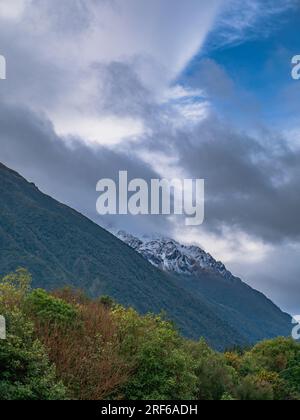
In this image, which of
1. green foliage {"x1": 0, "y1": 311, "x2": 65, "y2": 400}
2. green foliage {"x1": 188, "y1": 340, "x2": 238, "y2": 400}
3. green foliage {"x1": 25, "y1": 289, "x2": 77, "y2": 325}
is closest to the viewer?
green foliage {"x1": 0, "y1": 311, "x2": 65, "y2": 400}

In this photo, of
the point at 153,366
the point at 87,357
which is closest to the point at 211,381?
the point at 153,366

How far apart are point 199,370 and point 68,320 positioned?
674 inches

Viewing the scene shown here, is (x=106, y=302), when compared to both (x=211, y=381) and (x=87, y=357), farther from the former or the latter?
(x=87, y=357)

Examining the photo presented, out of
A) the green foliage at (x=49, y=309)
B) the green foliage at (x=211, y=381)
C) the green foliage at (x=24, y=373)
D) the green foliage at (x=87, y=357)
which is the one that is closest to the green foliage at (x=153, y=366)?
the green foliage at (x=87, y=357)

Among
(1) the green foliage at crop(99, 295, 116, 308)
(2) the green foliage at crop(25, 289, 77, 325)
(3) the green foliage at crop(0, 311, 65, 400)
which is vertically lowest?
(3) the green foliage at crop(0, 311, 65, 400)

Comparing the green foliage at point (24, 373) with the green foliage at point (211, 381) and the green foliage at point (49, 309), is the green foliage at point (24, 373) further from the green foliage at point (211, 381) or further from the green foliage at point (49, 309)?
the green foliage at point (211, 381)

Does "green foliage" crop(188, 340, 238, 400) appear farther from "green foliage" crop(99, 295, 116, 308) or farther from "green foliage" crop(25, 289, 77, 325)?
"green foliage" crop(99, 295, 116, 308)

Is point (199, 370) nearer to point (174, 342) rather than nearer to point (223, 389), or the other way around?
point (223, 389)

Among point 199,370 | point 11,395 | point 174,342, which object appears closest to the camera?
point 11,395

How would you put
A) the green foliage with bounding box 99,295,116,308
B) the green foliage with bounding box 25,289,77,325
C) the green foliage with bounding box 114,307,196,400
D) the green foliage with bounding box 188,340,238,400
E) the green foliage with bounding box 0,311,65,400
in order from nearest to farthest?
the green foliage with bounding box 0,311,65,400 < the green foliage with bounding box 114,307,196,400 < the green foliage with bounding box 25,289,77,325 < the green foliage with bounding box 188,340,238,400 < the green foliage with bounding box 99,295,116,308

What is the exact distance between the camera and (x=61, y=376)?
43.4 m

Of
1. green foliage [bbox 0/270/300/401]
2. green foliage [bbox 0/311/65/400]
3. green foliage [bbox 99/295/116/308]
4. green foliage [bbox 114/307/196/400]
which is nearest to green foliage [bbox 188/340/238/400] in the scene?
green foliage [bbox 0/270/300/401]
